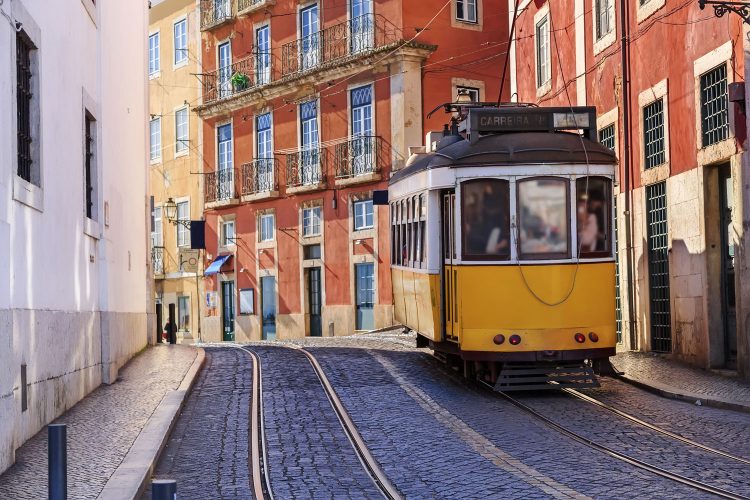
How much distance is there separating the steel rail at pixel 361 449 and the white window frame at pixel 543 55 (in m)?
11.1

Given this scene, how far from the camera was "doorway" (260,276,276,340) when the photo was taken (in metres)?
38.0

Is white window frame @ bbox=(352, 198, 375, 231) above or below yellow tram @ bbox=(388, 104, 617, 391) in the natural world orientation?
above

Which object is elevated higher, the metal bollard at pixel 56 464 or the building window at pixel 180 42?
the building window at pixel 180 42

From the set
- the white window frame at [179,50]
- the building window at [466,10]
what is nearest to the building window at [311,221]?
the building window at [466,10]

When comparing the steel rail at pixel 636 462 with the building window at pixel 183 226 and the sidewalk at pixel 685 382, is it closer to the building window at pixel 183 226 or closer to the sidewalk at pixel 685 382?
the sidewalk at pixel 685 382

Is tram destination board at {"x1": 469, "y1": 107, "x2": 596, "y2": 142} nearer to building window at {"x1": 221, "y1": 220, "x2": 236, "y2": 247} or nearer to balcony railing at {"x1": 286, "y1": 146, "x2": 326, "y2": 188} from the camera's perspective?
balcony railing at {"x1": 286, "y1": 146, "x2": 326, "y2": 188}

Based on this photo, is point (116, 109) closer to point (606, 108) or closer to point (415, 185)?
point (415, 185)

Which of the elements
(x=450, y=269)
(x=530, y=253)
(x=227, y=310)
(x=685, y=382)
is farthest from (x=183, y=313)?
(x=530, y=253)

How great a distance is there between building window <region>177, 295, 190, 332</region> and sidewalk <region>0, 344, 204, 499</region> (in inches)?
998

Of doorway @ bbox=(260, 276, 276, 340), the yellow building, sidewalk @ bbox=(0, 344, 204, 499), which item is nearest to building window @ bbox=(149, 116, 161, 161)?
the yellow building

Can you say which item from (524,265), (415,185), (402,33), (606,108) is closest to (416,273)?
(415,185)

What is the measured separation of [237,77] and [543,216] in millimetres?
26497

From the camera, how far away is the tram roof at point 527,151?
564 inches

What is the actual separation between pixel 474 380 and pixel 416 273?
1.76 metres
